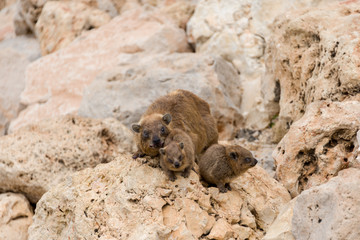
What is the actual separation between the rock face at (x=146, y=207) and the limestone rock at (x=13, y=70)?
776cm

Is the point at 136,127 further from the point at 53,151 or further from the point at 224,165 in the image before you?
the point at 53,151

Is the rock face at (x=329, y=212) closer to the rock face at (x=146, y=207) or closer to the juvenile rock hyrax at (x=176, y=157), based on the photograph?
the rock face at (x=146, y=207)

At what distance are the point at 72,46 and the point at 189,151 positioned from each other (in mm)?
8828

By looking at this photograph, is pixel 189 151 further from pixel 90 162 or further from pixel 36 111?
pixel 36 111

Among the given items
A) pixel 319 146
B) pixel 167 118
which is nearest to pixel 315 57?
pixel 319 146

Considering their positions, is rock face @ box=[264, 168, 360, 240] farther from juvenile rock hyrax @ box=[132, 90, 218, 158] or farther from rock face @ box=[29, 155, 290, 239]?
juvenile rock hyrax @ box=[132, 90, 218, 158]

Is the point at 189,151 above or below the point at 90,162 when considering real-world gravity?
above

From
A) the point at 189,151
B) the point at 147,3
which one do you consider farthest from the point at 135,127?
the point at 147,3

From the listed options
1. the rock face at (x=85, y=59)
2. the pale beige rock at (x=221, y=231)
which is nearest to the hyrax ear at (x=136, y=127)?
the pale beige rock at (x=221, y=231)

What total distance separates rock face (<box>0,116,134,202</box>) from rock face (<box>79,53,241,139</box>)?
1.23 m

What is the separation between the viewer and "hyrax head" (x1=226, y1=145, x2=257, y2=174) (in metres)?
6.85

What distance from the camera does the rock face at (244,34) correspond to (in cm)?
1149

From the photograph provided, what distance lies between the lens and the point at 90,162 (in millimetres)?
8766

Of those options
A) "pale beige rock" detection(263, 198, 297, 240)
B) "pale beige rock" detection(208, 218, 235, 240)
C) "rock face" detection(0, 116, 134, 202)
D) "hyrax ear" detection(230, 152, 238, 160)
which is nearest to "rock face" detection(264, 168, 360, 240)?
"pale beige rock" detection(263, 198, 297, 240)
